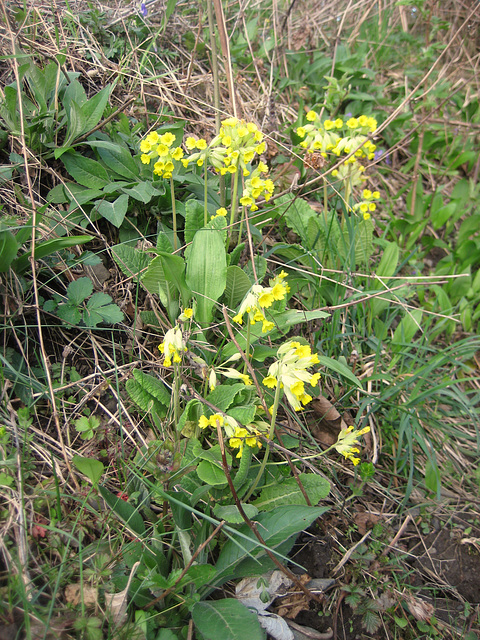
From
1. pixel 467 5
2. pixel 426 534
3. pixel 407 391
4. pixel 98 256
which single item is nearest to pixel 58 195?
pixel 98 256

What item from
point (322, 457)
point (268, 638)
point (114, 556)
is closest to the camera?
point (114, 556)

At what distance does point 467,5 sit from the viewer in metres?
4.39

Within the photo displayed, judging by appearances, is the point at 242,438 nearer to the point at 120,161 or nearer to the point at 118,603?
the point at 118,603

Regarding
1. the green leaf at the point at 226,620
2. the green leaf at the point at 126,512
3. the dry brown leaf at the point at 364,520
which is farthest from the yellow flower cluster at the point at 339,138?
the green leaf at the point at 226,620

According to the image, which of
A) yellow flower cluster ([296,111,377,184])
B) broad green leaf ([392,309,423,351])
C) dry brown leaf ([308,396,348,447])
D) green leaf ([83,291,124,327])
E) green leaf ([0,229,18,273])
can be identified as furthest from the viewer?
yellow flower cluster ([296,111,377,184])

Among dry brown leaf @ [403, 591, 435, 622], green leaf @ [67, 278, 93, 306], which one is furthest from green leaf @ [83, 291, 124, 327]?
dry brown leaf @ [403, 591, 435, 622]

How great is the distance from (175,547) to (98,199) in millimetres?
1630

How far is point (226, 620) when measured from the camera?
4.58ft

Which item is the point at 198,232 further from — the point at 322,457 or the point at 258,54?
the point at 258,54

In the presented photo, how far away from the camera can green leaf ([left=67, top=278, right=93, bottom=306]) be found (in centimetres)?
190

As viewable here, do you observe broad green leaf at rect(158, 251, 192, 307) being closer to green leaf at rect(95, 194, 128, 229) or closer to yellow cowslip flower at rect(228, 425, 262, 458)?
green leaf at rect(95, 194, 128, 229)

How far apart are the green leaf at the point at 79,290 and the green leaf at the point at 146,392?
0.41 m

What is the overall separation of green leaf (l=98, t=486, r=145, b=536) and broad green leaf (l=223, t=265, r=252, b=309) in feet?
3.28

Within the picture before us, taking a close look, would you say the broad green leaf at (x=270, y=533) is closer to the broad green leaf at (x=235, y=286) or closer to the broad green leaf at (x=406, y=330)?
Result: the broad green leaf at (x=235, y=286)
